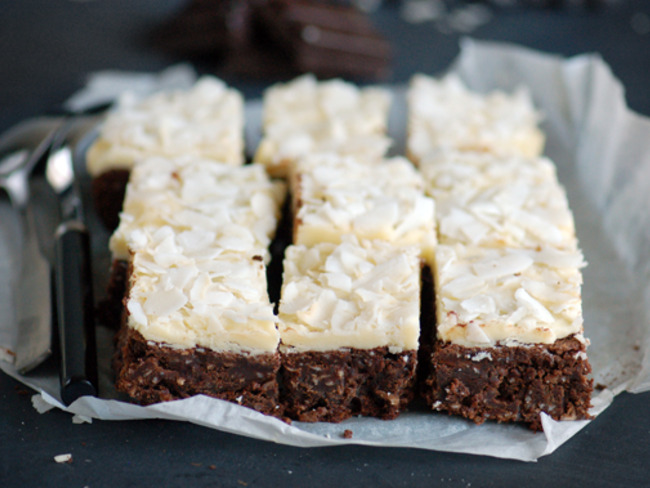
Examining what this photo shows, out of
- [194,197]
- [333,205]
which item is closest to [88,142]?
[194,197]

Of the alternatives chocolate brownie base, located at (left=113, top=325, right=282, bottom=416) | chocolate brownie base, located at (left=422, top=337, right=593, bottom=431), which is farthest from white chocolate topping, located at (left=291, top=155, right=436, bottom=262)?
chocolate brownie base, located at (left=113, top=325, right=282, bottom=416)

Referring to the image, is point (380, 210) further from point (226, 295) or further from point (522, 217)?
point (226, 295)

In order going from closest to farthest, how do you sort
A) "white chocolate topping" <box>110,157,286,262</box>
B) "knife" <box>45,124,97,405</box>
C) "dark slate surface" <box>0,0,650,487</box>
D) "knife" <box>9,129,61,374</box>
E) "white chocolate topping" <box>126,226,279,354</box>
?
"dark slate surface" <box>0,0,650,487</box>
"white chocolate topping" <box>126,226,279,354</box>
"knife" <box>45,124,97,405</box>
"knife" <box>9,129,61,374</box>
"white chocolate topping" <box>110,157,286,262</box>

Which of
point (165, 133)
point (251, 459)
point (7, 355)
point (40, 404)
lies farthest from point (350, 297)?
point (165, 133)

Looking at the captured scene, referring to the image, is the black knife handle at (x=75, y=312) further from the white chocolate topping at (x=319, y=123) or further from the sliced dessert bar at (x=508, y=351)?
the sliced dessert bar at (x=508, y=351)

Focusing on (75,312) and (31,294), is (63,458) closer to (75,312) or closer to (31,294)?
(75,312)

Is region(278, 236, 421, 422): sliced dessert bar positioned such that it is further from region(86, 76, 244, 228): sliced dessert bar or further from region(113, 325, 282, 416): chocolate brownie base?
region(86, 76, 244, 228): sliced dessert bar
